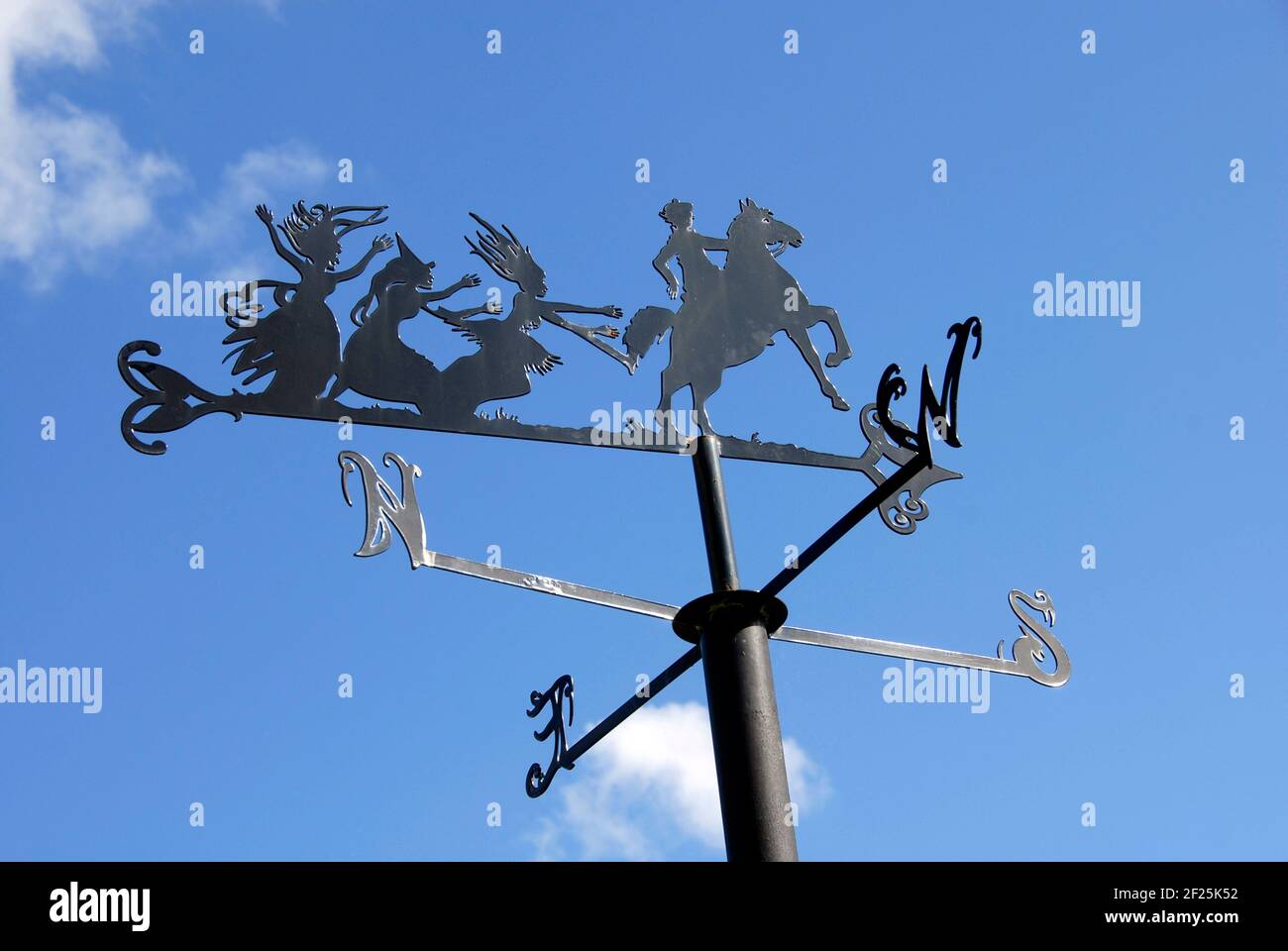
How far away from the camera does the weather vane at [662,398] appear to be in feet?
8.69

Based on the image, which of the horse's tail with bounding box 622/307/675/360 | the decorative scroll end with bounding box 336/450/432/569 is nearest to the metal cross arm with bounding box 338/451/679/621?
Answer: the decorative scroll end with bounding box 336/450/432/569

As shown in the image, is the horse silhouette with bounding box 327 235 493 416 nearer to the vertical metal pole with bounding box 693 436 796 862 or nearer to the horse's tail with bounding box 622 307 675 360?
the horse's tail with bounding box 622 307 675 360

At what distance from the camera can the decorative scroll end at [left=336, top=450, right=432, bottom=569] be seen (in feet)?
9.02

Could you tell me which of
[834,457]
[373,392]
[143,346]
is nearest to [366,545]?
[373,392]

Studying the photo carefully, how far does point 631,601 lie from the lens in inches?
110

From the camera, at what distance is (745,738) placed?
2.62 m

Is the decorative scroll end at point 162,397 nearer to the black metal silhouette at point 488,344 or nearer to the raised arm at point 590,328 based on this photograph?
the black metal silhouette at point 488,344

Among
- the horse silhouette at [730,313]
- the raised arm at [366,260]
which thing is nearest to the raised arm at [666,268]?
the horse silhouette at [730,313]

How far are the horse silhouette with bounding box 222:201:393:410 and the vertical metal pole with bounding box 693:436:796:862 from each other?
94 centimetres

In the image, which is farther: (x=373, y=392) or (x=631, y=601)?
(x=373, y=392)

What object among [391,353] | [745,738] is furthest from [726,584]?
[391,353]
